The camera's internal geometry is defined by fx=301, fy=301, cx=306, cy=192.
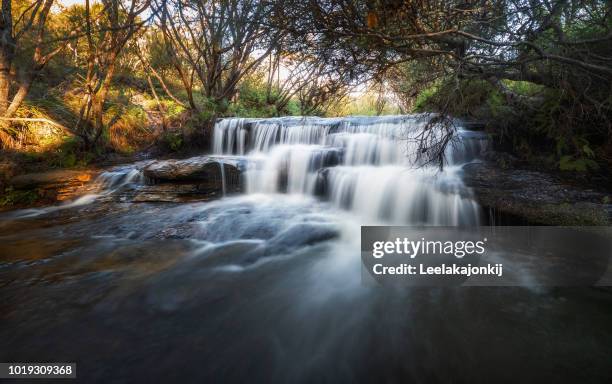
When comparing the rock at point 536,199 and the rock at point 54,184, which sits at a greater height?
Answer: the rock at point 536,199

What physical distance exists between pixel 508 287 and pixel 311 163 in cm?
445

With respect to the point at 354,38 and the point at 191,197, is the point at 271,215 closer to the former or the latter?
the point at 191,197

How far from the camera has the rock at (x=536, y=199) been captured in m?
3.27

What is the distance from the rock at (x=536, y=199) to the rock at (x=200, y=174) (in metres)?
4.46

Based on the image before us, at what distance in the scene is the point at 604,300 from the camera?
2602 mm

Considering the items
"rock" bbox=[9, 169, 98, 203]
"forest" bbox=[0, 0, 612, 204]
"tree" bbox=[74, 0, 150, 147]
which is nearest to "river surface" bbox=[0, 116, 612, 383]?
"rock" bbox=[9, 169, 98, 203]

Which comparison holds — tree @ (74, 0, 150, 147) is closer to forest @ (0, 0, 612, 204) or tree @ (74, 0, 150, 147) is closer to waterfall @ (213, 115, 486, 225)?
forest @ (0, 0, 612, 204)

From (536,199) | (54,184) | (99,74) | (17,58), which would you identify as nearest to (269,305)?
(536,199)

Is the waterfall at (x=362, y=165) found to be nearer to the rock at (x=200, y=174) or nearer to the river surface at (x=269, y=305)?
the river surface at (x=269, y=305)

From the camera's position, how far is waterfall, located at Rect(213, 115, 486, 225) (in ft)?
14.9

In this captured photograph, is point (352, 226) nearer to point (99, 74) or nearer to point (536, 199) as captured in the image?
point (536, 199)

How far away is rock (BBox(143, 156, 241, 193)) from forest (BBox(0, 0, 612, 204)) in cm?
229

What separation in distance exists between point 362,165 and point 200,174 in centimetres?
345

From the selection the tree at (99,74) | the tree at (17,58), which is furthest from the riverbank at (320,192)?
the tree at (17,58)
